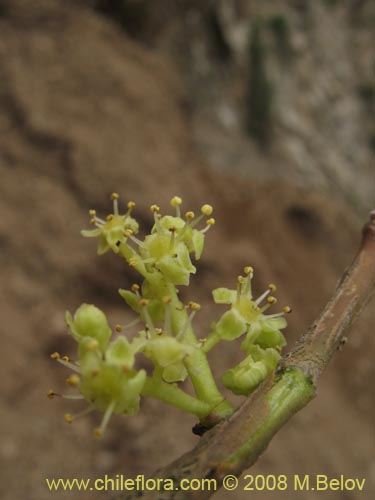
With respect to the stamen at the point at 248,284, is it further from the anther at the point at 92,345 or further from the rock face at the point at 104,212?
the rock face at the point at 104,212

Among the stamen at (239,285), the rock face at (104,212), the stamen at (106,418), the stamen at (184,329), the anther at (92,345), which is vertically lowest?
the stamen at (106,418)

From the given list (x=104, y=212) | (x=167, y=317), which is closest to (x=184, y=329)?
(x=167, y=317)

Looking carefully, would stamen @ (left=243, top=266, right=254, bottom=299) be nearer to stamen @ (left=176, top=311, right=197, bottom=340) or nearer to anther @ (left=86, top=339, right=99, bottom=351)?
stamen @ (left=176, top=311, right=197, bottom=340)

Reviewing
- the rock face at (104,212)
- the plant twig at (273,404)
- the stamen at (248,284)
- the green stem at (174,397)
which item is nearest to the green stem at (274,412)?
the plant twig at (273,404)

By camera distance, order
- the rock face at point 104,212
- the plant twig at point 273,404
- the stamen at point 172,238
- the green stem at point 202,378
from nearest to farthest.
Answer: the plant twig at point 273,404 → the green stem at point 202,378 → the stamen at point 172,238 → the rock face at point 104,212

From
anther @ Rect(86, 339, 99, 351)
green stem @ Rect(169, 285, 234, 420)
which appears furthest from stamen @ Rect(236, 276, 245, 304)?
anther @ Rect(86, 339, 99, 351)

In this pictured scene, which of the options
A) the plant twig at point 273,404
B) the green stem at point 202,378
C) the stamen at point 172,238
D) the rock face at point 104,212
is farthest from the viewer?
the rock face at point 104,212

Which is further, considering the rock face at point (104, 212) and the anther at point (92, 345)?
the rock face at point (104, 212)

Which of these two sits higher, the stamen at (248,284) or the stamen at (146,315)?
the stamen at (248,284)
